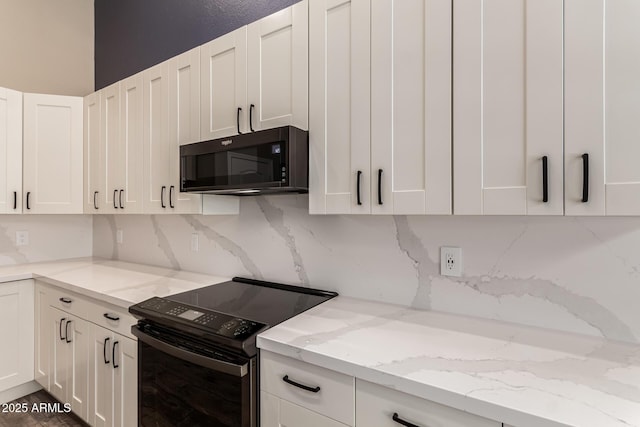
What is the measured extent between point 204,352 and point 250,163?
2.64 feet

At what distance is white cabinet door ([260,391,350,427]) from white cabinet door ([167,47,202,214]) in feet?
3.66

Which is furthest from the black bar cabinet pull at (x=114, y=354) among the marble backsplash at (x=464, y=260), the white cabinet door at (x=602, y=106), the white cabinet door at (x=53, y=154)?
the white cabinet door at (x=602, y=106)

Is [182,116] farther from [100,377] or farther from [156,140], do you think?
[100,377]

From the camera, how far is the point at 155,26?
8.78 feet

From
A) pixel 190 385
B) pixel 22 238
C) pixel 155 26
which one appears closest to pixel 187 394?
pixel 190 385

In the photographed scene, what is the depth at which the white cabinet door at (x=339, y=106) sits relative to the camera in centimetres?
133

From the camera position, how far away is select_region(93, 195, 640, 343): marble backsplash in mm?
1165

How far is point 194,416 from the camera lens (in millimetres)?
1403

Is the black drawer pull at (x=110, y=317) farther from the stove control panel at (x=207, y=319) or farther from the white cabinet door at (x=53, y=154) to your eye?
the white cabinet door at (x=53, y=154)

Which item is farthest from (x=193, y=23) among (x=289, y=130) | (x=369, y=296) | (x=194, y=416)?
(x=194, y=416)

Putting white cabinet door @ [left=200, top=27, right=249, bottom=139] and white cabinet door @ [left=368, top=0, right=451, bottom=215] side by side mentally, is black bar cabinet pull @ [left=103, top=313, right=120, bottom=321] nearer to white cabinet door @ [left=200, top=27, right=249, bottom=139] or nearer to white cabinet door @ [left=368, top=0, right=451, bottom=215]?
white cabinet door @ [left=200, top=27, right=249, bottom=139]

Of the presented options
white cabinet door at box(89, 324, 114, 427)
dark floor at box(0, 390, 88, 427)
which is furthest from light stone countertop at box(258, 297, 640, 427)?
dark floor at box(0, 390, 88, 427)

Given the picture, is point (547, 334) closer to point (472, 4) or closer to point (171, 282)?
point (472, 4)

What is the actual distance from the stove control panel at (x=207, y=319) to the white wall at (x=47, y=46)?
251 centimetres
